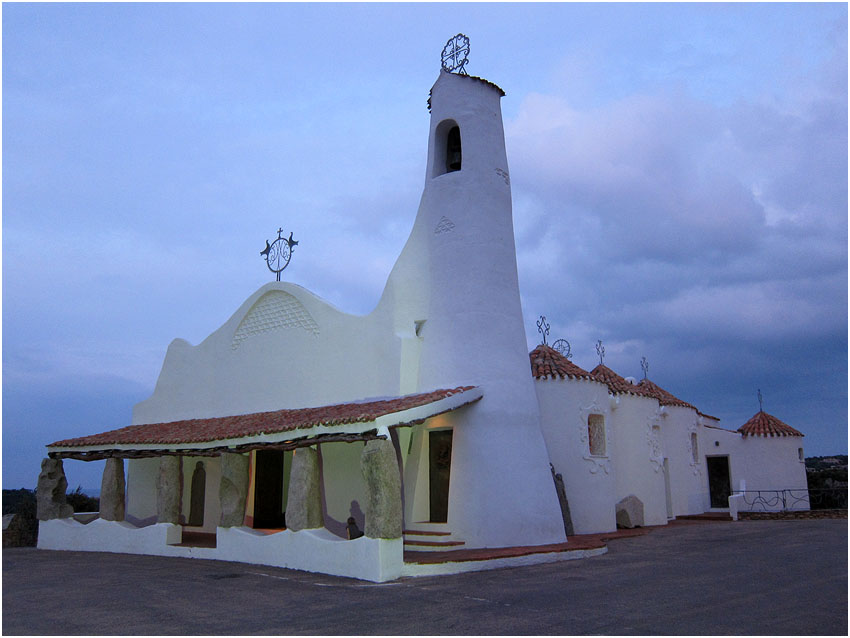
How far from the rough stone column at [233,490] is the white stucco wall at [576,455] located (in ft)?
26.6

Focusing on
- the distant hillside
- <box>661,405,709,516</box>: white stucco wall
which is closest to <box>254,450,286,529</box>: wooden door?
<box>661,405,709,516</box>: white stucco wall

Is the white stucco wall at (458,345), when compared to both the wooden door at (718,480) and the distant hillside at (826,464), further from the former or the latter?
the distant hillside at (826,464)

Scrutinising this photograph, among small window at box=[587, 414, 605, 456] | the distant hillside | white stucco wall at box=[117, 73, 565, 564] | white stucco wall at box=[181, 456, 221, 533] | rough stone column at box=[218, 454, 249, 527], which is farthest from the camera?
the distant hillside

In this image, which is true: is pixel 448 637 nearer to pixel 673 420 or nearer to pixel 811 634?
pixel 811 634

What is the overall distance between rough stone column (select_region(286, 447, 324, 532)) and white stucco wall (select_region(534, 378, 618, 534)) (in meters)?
7.74

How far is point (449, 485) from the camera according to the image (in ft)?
46.8

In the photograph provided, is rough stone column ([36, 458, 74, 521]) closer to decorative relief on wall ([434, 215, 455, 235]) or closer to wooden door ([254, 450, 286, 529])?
wooden door ([254, 450, 286, 529])

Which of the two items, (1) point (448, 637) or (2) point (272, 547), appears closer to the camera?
(1) point (448, 637)

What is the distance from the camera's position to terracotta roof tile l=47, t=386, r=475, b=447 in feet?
42.3

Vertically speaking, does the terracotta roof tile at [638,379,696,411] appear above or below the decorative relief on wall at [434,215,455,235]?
below

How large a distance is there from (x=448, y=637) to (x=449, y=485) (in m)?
7.14

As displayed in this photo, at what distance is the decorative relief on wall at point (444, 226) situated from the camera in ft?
51.3

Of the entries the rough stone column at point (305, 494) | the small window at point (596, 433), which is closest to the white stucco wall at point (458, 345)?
the rough stone column at point (305, 494)

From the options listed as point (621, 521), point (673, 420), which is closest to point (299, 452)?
point (621, 521)
